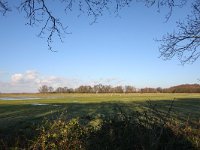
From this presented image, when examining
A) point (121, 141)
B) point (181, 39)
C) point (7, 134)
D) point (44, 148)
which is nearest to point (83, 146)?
point (44, 148)

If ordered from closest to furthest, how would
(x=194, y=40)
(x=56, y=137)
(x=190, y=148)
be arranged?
(x=190, y=148), (x=56, y=137), (x=194, y=40)

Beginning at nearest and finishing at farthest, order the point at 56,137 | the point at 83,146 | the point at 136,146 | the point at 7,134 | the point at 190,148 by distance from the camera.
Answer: the point at 136,146 → the point at 190,148 → the point at 83,146 → the point at 56,137 → the point at 7,134

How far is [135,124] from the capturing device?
8461 millimetres

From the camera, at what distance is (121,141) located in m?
8.32

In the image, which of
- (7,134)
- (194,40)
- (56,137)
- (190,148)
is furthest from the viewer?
(194,40)

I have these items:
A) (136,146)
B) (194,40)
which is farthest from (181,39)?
(136,146)

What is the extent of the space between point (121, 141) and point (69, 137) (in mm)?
3930

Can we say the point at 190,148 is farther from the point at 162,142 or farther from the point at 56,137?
the point at 56,137

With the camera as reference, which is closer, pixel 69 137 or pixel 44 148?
pixel 44 148

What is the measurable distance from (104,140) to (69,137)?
3416 mm

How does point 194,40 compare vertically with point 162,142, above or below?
above

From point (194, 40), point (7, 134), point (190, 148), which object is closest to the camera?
point (190, 148)

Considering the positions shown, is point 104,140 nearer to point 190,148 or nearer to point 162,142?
point 162,142

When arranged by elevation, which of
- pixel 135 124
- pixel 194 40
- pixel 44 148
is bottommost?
pixel 44 148
